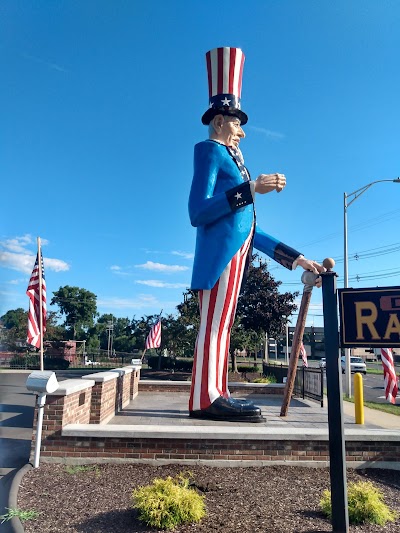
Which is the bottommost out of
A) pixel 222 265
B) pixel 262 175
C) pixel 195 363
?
pixel 195 363

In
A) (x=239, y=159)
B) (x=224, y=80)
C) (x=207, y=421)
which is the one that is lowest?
(x=207, y=421)

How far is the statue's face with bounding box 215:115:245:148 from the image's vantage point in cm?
770

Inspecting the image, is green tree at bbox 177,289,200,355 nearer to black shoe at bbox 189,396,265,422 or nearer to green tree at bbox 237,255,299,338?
green tree at bbox 237,255,299,338

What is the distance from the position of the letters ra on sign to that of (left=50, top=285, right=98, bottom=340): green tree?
6787 cm

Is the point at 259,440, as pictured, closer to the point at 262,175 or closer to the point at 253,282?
the point at 262,175

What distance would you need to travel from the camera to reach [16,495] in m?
4.27

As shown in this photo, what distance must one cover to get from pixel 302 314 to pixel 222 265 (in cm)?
181

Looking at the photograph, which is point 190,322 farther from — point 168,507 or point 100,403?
point 168,507

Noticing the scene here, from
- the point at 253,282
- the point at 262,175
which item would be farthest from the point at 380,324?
the point at 253,282

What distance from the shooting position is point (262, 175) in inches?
264

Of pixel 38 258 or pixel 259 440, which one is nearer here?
pixel 259 440

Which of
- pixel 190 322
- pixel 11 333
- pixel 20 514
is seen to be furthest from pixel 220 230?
pixel 190 322

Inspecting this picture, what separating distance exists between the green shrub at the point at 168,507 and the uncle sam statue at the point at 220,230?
10.1ft

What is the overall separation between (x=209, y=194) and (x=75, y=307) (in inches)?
2562
